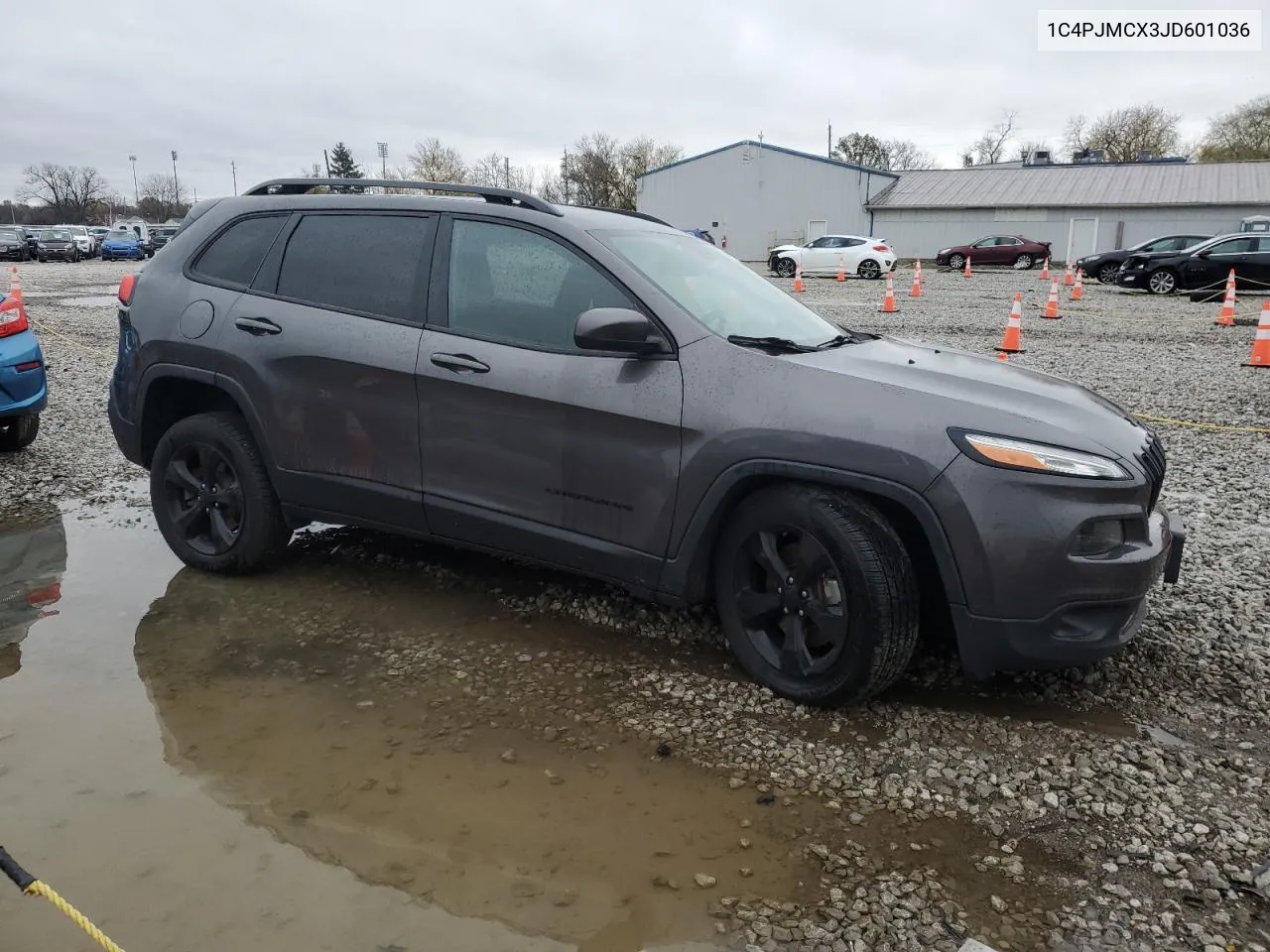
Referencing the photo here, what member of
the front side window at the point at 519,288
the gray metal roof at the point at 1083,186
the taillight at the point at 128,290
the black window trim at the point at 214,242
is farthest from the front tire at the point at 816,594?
the gray metal roof at the point at 1083,186

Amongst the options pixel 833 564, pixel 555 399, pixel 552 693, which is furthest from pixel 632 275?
pixel 552 693

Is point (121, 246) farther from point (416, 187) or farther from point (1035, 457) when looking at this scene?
point (1035, 457)

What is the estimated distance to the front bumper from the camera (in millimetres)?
2939

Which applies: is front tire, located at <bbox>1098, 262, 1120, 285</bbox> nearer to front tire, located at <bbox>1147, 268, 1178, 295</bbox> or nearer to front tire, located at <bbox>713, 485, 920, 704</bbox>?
front tire, located at <bbox>1147, 268, 1178, 295</bbox>

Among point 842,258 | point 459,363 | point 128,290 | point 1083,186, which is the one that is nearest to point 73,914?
point 459,363

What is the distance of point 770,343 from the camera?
137 inches

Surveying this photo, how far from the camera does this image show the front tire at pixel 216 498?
429 centimetres

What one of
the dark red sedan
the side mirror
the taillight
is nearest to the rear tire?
the taillight

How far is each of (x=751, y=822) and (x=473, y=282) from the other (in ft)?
7.62

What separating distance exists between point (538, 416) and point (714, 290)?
915 mm

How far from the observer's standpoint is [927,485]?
2.95m

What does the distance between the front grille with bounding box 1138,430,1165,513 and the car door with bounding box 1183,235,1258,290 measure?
22129mm

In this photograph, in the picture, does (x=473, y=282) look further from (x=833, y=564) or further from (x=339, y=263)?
(x=833, y=564)

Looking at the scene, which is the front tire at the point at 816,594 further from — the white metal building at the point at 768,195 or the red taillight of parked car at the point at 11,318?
the white metal building at the point at 768,195
